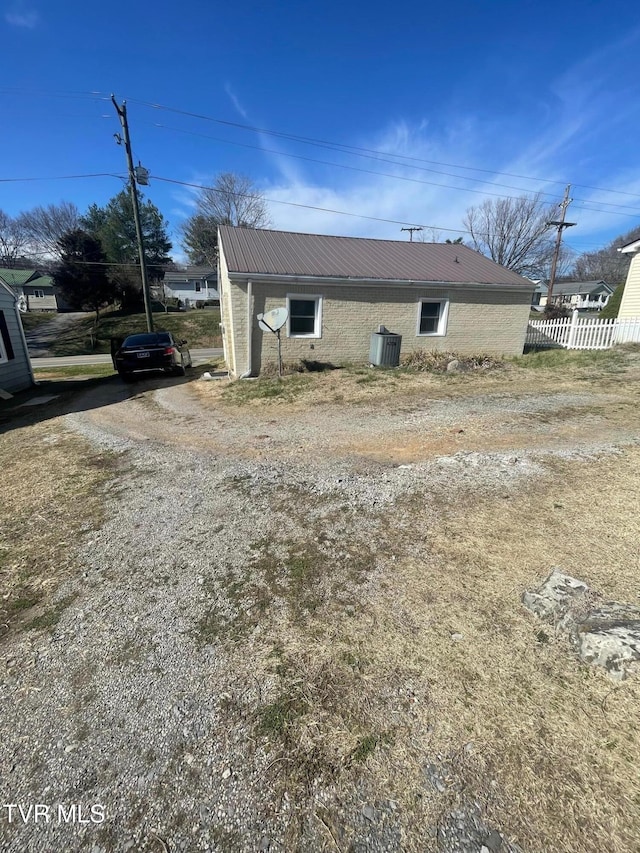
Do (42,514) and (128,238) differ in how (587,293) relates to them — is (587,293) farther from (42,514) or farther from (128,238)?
(42,514)

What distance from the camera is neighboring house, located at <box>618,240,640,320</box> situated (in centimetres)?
1572

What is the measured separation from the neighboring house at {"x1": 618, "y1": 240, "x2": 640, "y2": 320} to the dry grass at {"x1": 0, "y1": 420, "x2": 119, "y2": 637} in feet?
65.9

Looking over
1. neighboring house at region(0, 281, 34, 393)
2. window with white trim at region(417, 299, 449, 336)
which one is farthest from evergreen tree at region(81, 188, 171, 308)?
window with white trim at region(417, 299, 449, 336)

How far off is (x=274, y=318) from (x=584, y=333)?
503 inches

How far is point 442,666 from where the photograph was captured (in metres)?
2.11

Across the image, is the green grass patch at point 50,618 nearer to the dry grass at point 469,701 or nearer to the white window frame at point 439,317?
the dry grass at point 469,701

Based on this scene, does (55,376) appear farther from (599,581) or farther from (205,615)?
(599,581)

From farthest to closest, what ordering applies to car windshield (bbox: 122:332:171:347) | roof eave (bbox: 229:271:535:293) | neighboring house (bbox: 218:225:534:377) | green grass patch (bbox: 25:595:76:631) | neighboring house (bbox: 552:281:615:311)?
neighboring house (bbox: 552:281:615:311), car windshield (bbox: 122:332:171:347), neighboring house (bbox: 218:225:534:377), roof eave (bbox: 229:271:535:293), green grass patch (bbox: 25:595:76:631)

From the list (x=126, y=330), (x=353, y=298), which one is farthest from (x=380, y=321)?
(x=126, y=330)

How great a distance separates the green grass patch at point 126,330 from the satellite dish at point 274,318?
18.9 meters

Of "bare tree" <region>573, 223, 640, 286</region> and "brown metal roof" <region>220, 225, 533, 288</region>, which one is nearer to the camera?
"brown metal roof" <region>220, 225, 533, 288</region>

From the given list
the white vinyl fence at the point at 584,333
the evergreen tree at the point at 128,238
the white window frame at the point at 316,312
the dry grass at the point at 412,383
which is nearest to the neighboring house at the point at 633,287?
the white vinyl fence at the point at 584,333

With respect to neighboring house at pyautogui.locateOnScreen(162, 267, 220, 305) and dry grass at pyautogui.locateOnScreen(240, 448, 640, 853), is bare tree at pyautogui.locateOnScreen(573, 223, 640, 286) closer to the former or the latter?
neighboring house at pyautogui.locateOnScreen(162, 267, 220, 305)

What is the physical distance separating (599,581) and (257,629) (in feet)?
7.88
